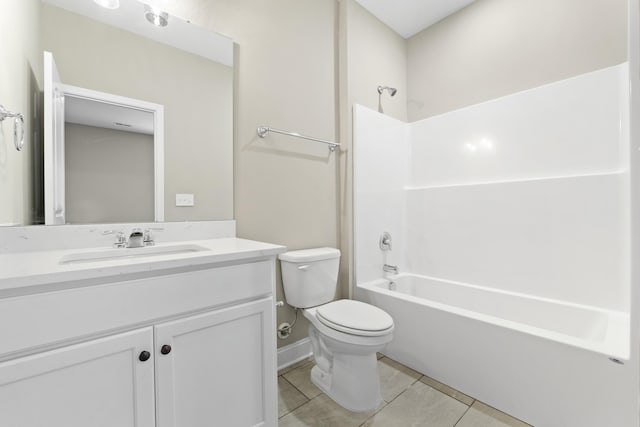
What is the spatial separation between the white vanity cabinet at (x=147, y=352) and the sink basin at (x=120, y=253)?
33cm

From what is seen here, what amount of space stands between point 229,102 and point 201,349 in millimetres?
1262

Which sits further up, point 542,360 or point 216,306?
Answer: point 216,306

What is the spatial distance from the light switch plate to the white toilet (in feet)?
2.01

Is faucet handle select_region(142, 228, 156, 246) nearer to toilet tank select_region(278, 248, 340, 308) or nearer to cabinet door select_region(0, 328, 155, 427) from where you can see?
cabinet door select_region(0, 328, 155, 427)

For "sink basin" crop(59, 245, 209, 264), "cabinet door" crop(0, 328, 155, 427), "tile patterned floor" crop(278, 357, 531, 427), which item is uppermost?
"sink basin" crop(59, 245, 209, 264)

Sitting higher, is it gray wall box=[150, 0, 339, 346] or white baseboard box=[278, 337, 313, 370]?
gray wall box=[150, 0, 339, 346]

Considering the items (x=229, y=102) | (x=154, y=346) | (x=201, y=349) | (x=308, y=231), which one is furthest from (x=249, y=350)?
(x=229, y=102)

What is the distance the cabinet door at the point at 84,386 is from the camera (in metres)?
0.67

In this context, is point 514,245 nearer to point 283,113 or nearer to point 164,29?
point 283,113

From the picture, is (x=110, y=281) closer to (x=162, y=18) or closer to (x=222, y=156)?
(x=222, y=156)

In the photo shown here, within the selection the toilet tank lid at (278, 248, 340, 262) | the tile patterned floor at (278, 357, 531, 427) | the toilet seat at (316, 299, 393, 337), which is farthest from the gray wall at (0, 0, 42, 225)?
the tile patterned floor at (278, 357, 531, 427)

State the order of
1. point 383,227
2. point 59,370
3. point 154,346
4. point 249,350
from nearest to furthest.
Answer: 1. point 59,370
2. point 154,346
3. point 249,350
4. point 383,227

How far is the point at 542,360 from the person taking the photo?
1275mm

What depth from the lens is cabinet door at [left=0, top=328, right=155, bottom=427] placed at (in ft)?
2.19
